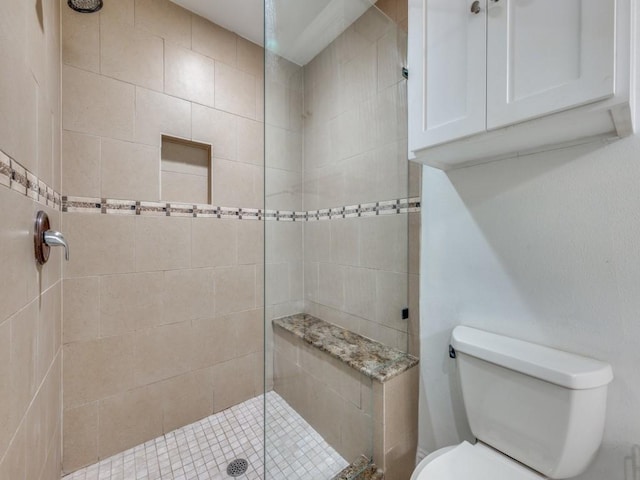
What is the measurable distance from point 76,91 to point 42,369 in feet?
4.48

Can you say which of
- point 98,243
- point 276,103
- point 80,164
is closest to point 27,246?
point 98,243

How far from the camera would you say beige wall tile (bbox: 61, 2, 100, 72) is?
1.39 meters

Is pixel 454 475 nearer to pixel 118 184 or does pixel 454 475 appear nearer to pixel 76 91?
pixel 118 184


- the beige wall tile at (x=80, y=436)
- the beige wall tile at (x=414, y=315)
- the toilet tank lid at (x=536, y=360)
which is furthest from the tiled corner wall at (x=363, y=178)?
the beige wall tile at (x=80, y=436)

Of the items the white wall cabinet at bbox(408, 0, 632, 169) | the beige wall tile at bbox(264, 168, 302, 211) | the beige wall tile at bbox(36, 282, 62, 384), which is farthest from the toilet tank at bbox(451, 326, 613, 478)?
the beige wall tile at bbox(36, 282, 62, 384)

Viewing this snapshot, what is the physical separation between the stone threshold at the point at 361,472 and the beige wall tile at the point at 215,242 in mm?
1386

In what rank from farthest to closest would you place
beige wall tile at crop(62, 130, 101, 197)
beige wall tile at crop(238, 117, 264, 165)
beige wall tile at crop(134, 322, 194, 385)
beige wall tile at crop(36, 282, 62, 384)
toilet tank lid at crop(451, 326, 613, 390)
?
beige wall tile at crop(238, 117, 264, 165) → beige wall tile at crop(134, 322, 194, 385) → beige wall tile at crop(62, 130, 101, 197) → beige wall tile at crop(36, 282, 62, 384) → toilet tank lid at crop(451, 326, 613, 390)

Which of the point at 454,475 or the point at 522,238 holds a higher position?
the point at 522,238

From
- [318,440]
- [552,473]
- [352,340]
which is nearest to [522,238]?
[552,473]

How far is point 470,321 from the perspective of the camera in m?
1.18

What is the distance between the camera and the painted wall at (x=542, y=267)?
0.82 meters

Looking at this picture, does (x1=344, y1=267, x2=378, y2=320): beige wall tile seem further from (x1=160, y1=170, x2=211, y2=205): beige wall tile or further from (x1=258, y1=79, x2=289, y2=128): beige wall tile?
(x1=160, y1=170, x2=211, y2=205): beige wall tile

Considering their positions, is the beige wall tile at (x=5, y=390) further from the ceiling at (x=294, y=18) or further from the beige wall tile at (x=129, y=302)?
the ceiling at (x=294, y=18)

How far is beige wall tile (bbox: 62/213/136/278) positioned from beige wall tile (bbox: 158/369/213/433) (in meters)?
0.80
